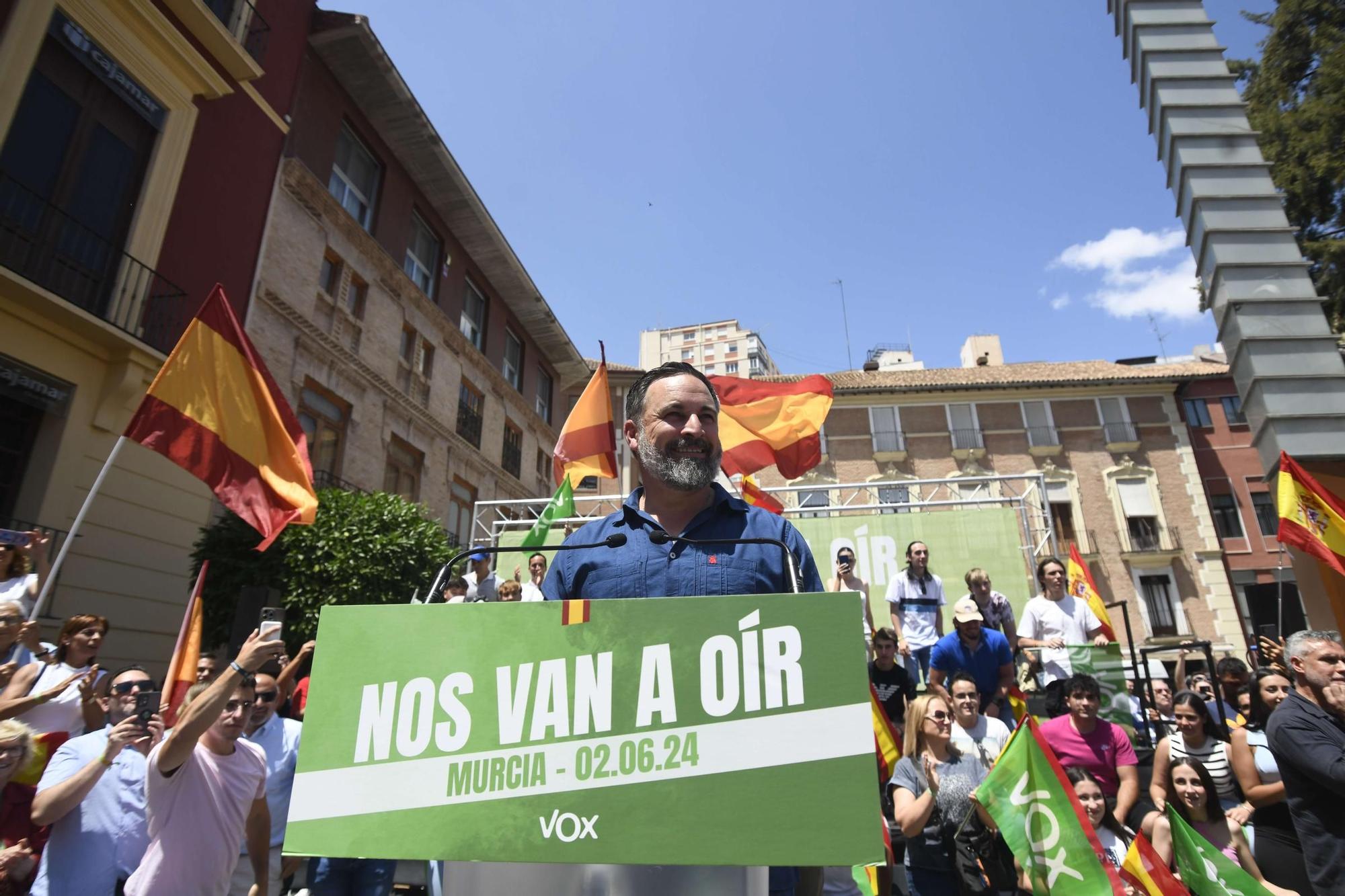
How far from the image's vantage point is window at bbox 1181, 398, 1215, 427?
106 ft

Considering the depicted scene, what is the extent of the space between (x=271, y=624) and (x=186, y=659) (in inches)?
96.6

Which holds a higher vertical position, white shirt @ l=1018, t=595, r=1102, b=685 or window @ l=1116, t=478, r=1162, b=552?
window @ l=1116, t=478, r=1162, b=552

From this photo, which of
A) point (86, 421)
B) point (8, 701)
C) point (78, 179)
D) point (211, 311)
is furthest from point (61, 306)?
point (8, 701)

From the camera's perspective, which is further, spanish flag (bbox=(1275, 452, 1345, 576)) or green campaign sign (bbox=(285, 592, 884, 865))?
spanish flag (bbox=(1275, 452, 1345, 576))

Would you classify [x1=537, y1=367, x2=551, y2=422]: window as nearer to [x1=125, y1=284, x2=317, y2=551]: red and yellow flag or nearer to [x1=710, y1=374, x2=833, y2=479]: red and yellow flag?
[x1=710, y1=374, x2=833, y2=479]: red and yellow flag

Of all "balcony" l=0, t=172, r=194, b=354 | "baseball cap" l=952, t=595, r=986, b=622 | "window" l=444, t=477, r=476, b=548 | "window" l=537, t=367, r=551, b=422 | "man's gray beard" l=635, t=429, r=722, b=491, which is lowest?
"baseball cap" l=952, t=595, r=986, b=622

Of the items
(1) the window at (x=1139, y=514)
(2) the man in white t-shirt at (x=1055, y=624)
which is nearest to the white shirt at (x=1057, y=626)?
(2) the man in white t-shirt at (x=1055, y=624)

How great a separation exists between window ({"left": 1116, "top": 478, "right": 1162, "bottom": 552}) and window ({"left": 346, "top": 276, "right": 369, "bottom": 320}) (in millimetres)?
29926

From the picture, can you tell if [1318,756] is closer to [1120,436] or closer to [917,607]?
[917,607]

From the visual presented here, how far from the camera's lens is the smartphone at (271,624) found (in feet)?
7.96

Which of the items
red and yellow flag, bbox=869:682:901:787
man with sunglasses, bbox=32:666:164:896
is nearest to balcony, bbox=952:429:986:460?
red and yellow flag, bbox=869:682:901:787

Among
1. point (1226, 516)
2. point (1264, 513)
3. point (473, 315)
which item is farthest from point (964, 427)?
point (473, 315)

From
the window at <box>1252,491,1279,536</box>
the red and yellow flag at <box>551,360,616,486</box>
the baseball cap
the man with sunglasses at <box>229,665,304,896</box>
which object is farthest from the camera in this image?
the window at <box>1252,491,1279,536</box>

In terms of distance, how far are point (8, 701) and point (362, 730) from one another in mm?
3238
